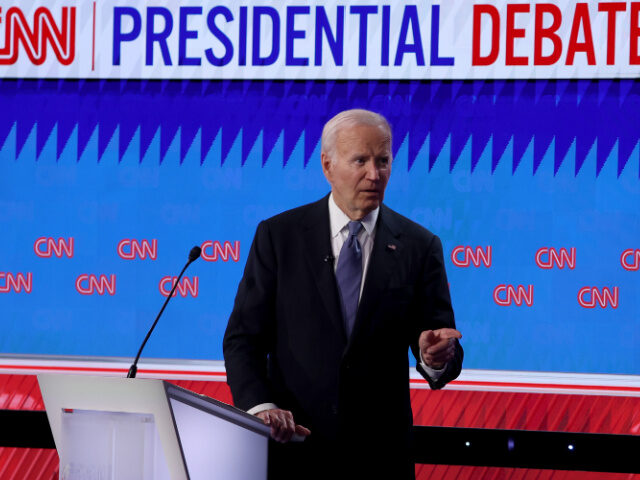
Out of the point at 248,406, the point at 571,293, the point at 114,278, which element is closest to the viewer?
the point at 248,406

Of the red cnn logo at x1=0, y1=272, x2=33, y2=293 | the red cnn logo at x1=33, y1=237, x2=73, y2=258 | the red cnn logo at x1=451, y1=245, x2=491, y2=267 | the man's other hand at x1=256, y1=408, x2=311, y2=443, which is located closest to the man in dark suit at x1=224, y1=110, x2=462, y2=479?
the man's other hand at x1=256, y1=408, x2=311, y2=443

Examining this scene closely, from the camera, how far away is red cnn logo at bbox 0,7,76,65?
11.4 feet

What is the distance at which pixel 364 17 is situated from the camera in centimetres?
331

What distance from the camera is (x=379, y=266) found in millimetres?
2041

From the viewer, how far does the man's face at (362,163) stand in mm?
2043

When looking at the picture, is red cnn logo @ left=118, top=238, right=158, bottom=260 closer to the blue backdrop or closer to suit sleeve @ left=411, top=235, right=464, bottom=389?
the blue backdrop

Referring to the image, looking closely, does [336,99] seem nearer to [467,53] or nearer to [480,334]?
[467,53]

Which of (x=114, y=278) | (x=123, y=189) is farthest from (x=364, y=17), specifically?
(x=114, y=278)

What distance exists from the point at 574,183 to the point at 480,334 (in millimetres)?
679

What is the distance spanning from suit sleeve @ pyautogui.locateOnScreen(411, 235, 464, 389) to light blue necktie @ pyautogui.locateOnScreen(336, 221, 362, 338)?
0.17 meters

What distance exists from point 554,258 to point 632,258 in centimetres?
28

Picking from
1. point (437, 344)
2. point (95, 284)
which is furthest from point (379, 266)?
point (95, 284)

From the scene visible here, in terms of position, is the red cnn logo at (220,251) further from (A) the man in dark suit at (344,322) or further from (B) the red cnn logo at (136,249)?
(A) the man in dark suit at (344,322)

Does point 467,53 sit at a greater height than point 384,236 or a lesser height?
greater
